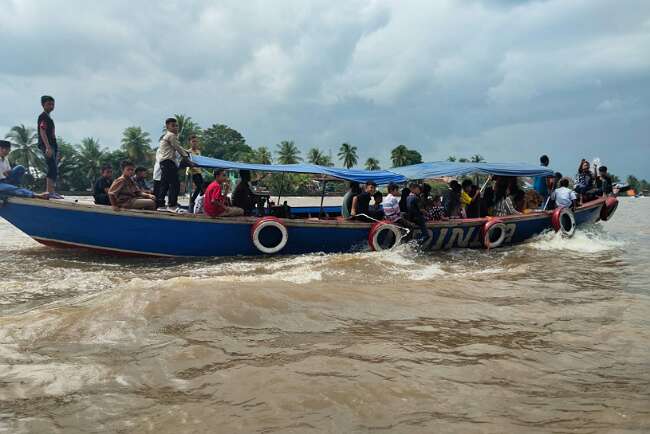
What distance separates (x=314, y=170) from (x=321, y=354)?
5991mm

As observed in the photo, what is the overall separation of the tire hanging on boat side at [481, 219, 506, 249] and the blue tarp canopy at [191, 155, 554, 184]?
3.75 ft

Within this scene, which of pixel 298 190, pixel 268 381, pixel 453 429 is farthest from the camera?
pixel 298 190

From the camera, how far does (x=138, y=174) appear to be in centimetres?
882

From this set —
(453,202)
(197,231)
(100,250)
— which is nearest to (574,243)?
(453,202)

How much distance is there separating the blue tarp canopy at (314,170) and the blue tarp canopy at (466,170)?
53 centimetres

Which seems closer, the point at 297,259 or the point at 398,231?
the point at 297,259

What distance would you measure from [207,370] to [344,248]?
18.5 feet

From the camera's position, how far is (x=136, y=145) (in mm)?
55344

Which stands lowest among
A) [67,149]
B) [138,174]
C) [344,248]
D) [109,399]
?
[109,399]

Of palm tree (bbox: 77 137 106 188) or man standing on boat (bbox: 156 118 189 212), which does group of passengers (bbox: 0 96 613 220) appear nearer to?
man standing on boat (bbox: 156 118 189 212)

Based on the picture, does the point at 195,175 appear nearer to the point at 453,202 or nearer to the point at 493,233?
the point at 453,202

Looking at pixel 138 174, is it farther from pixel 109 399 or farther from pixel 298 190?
A: pixel 298 190

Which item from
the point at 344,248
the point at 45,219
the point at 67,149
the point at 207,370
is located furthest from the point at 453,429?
the point at 67,149

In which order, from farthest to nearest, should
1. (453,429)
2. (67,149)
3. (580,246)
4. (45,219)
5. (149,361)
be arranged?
(67,149)
(580,246)
(45,219)
(149,361)
(453,429)
